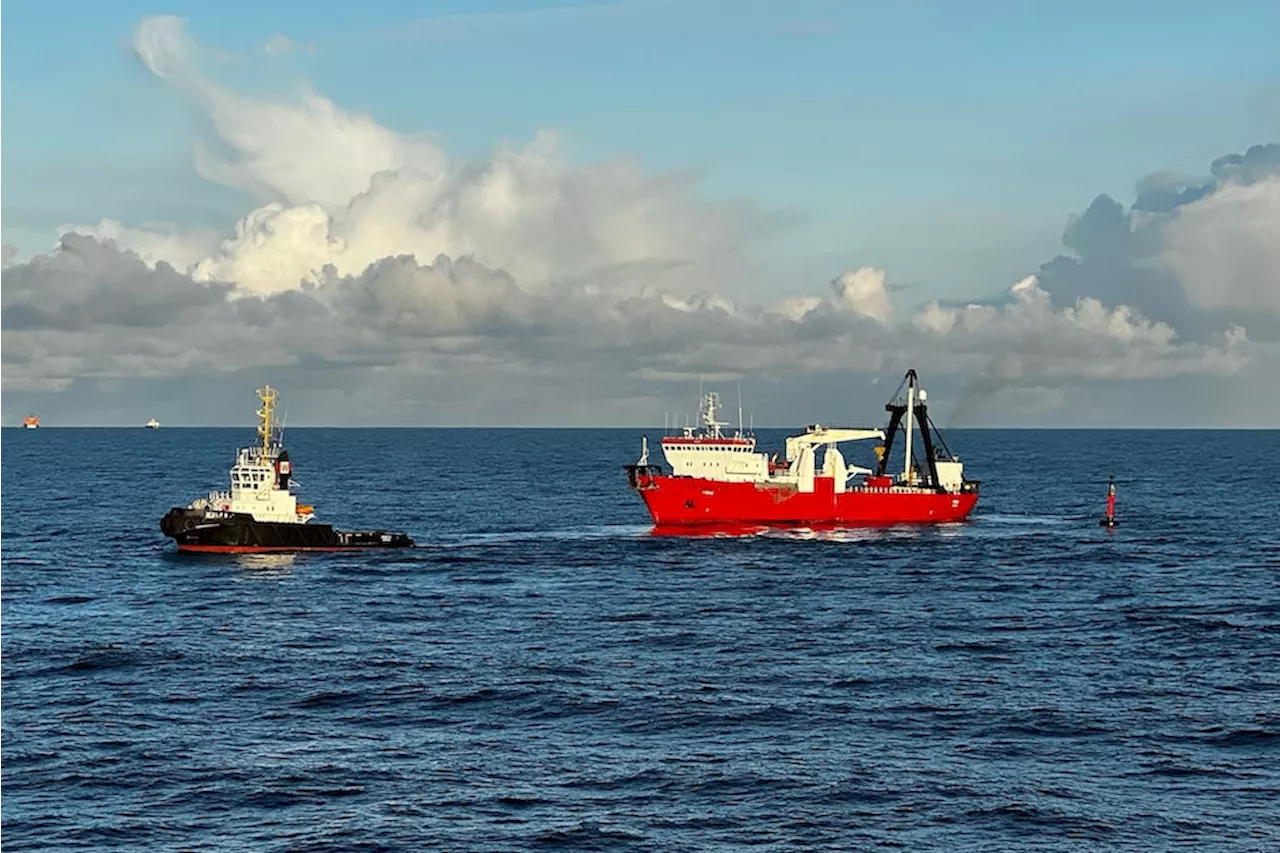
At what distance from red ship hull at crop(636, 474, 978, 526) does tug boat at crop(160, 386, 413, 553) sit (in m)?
34.5

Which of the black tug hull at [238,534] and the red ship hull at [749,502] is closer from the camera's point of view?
the black tug hull at [238,534]

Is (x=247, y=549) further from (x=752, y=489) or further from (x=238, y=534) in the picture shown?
(x=752, y=489)

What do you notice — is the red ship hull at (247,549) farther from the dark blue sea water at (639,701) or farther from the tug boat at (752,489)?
the tug boat at (752,489)

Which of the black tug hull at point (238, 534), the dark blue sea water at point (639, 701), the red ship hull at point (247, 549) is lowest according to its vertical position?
the dark blue sea water at point (639, 701)

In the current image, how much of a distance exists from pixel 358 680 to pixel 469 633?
1370cm

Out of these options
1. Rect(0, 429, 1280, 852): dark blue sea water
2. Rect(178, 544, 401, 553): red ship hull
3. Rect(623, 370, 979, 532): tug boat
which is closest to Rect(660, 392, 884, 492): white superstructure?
Rect(623, 370, 979, 532): tug boat

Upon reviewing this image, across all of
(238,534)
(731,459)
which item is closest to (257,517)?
(238,534)

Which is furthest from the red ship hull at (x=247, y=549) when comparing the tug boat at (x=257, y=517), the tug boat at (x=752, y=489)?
the tug boat at (x=752, y=489)

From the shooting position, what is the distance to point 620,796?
157ft

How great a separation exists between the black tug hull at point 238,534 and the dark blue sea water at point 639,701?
10.4 ft

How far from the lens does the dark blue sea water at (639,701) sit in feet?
149

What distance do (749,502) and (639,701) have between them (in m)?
74.0

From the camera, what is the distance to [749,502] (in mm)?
134750

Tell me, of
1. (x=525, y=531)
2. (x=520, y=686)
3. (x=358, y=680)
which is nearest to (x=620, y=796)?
(x=520, y=686)
